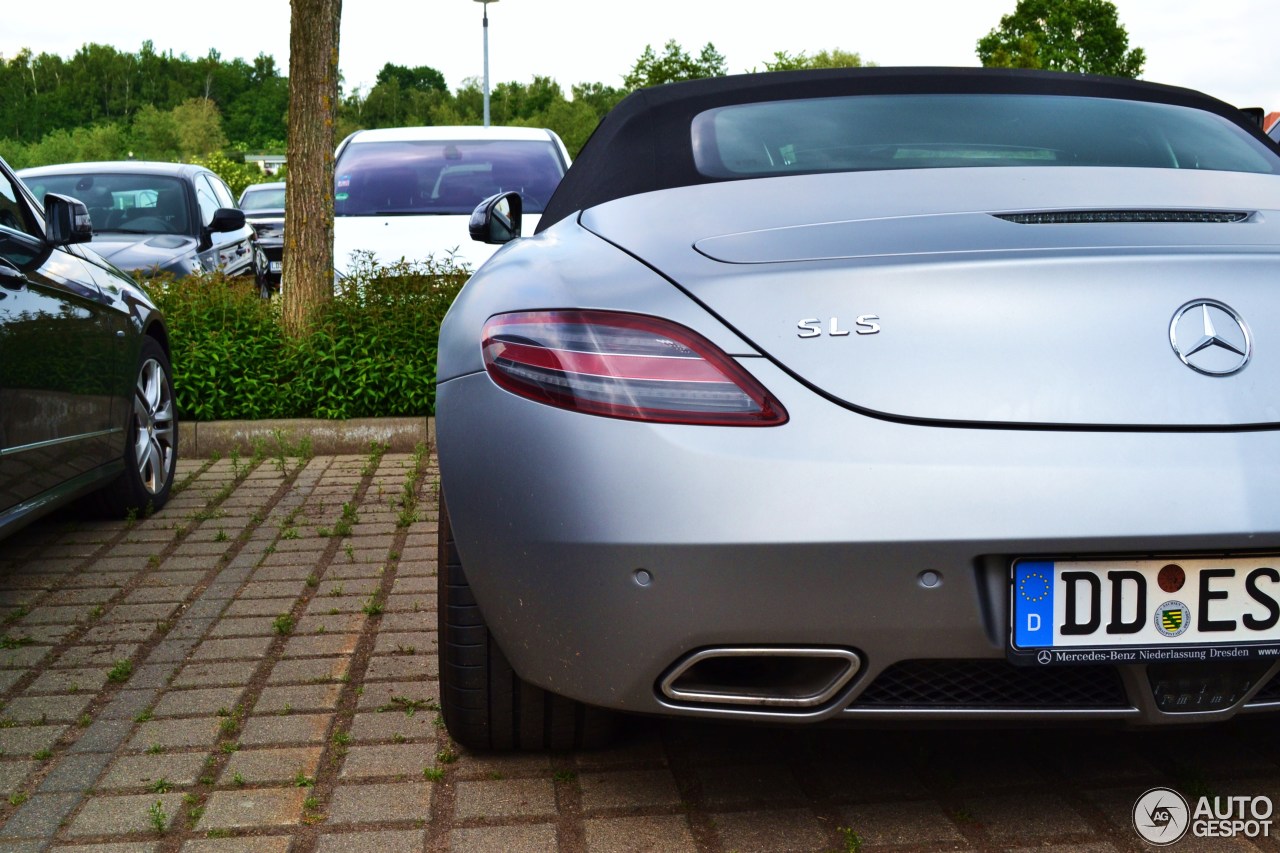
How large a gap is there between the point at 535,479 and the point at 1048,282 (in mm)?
855

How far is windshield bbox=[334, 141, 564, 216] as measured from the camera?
28.5ft

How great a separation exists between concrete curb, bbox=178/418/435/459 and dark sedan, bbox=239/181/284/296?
4635 mm

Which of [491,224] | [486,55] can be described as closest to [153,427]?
[491,224]

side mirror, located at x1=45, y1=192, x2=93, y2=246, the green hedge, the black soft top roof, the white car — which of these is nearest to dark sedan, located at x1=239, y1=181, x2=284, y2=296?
the white car

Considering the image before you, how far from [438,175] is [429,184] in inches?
Result: 3.5

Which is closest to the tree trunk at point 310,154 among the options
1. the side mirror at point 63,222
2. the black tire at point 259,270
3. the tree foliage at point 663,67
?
the side mirror at point 63,222

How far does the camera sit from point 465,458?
8.26 feet

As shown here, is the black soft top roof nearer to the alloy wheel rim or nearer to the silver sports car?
the silver sports car

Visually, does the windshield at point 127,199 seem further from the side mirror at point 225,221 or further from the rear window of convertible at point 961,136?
the rear window of convertible at point 961,136

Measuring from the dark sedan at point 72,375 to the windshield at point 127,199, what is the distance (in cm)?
426

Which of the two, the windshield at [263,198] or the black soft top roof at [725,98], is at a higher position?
the black soft top roof at [725,98]

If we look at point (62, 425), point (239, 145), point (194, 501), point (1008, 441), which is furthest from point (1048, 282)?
point (239, 145)

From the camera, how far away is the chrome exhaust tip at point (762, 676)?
7.27 ft

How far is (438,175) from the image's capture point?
888 centimetres
